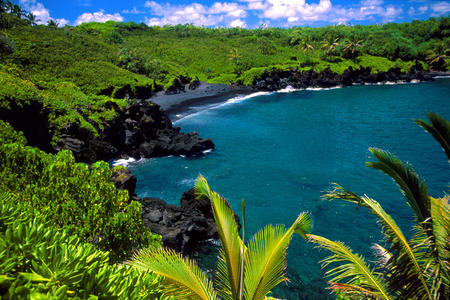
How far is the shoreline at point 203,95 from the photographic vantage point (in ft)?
157

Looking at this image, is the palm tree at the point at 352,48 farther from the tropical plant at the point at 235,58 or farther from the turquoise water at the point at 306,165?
the turquoise water at the point at 306,165

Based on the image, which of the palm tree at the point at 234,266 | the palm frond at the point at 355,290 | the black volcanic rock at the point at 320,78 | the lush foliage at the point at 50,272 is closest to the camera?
the lush foliage at the point at 50,272

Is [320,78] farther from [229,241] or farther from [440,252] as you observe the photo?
[229,241]

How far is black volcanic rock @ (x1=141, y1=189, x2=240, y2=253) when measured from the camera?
44.7ft

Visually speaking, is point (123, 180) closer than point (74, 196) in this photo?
No

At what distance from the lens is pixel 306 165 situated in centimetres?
2564

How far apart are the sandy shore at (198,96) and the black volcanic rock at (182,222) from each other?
30679mm

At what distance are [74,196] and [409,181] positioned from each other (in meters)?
8.97

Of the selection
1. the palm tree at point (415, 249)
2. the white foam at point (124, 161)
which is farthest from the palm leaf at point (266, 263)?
the white foam at point (124, 161)

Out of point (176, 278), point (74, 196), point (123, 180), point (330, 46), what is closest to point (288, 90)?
point (330, 46)

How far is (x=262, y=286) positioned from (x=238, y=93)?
5829 cm

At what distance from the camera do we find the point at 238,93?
61094 mm

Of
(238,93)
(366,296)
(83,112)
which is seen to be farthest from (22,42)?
(366,296)

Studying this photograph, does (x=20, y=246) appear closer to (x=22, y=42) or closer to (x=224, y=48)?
(x=22, y=42)
